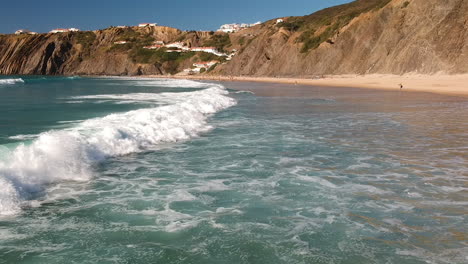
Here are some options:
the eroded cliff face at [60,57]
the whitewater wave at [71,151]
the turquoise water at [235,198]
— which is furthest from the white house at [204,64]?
the turquoise water at [235,198]

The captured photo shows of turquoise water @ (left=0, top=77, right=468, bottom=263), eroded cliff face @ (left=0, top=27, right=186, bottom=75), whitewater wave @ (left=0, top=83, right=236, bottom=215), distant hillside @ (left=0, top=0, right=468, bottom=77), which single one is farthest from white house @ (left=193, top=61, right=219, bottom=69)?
turquoise water @ (left=0, top=77, right=468, bottom=263)

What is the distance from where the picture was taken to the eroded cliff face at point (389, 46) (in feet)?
172

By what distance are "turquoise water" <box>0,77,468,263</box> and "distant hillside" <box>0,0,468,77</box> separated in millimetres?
44436

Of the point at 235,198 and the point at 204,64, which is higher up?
the point at 204,64

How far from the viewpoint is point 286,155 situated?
10.9 metres

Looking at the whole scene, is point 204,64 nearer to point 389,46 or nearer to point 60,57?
point 60,57

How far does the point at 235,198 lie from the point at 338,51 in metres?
74.2

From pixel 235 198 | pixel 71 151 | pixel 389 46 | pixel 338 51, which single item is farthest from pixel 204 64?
pixel 235 198

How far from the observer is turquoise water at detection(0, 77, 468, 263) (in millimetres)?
5152

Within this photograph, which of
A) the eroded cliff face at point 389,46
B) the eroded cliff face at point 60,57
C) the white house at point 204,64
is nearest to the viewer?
the eroded cliff face at point 389,46

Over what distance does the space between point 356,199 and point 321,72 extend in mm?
→ 74479

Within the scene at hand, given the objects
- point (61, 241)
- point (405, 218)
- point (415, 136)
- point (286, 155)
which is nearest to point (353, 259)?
point (405, 218)

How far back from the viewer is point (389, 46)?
64688mm

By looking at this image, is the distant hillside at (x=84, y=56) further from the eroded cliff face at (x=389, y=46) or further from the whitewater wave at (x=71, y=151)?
the whitewater wave at (x=71, y=151)
